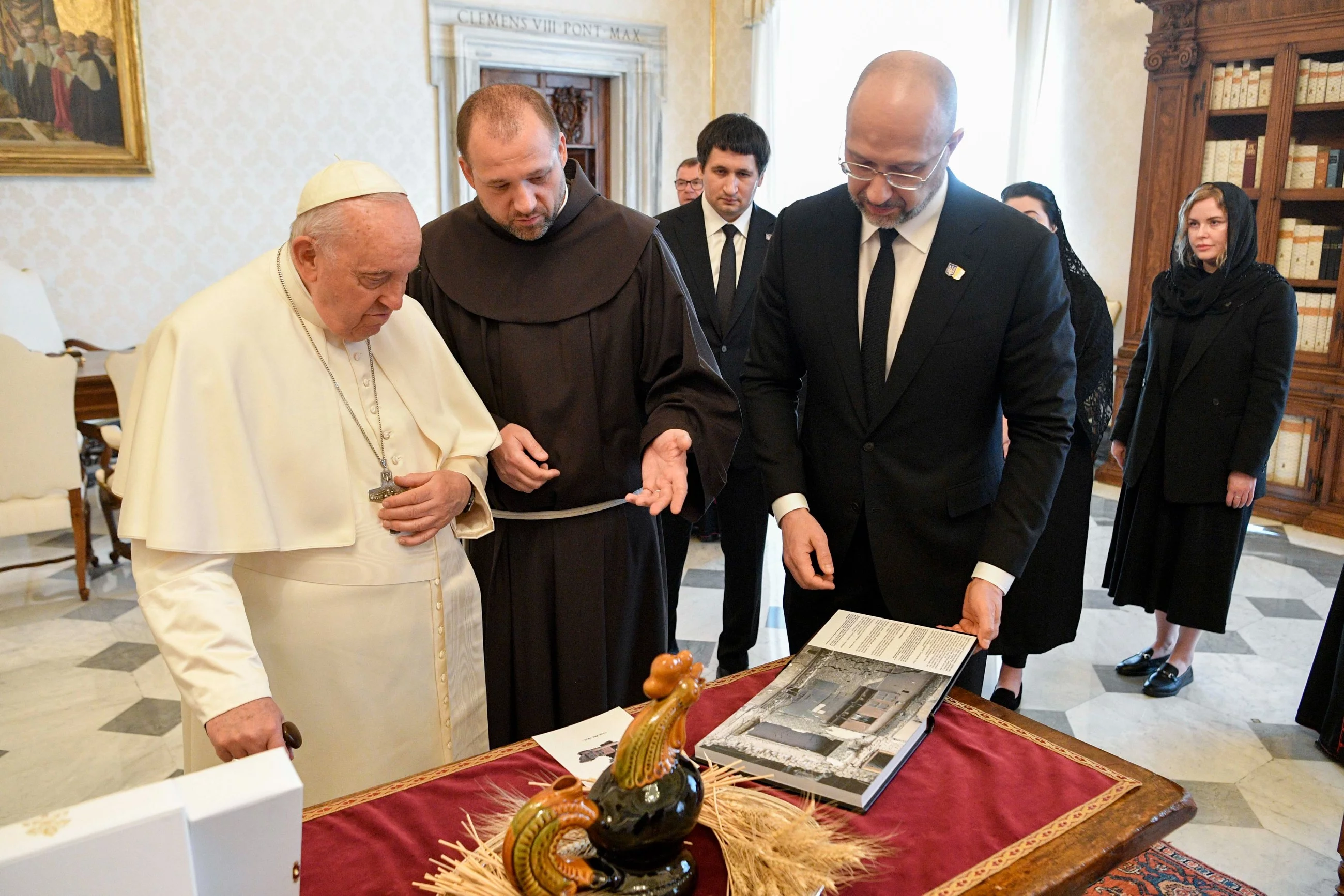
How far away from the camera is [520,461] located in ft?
6.98

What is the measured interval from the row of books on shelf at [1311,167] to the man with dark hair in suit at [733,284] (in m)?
3.70

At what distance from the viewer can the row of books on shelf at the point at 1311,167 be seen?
5719 mm

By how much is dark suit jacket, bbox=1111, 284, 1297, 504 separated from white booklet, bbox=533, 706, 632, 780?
8.91 feet

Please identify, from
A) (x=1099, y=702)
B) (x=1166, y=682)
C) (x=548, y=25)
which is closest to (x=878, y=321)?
(x=1099, y=702)

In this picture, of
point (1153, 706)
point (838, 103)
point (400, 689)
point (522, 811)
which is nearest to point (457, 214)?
point (400, 689)

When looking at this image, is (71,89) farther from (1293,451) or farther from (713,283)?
(1293,451)

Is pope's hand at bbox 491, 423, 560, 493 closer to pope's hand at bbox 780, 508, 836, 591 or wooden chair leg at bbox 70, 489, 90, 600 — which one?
pope's hand at bbox 780, 508, 836, 591

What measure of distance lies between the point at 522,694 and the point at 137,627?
9.77 feet

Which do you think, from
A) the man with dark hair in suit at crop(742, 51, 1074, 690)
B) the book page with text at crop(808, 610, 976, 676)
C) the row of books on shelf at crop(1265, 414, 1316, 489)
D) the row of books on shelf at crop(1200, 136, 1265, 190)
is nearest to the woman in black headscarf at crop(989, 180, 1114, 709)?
the man with dark hair in suit at crop(742, 51, 1074, 690)

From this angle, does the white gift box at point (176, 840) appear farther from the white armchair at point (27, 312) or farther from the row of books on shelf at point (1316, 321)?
the row of books on shelf at point (1316, 321)

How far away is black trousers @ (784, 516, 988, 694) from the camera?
217 cm

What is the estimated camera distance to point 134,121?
6.18 metres

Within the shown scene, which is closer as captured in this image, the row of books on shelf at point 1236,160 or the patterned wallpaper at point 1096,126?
the row of books on shelf at point 1236,160

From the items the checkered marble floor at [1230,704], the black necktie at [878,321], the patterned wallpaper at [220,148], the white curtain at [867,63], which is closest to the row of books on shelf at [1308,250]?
the checkered marble floor at [1230,704]
